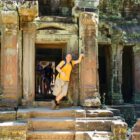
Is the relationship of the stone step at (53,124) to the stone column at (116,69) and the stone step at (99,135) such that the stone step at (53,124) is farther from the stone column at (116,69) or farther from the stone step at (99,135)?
the stone column at (116,69)

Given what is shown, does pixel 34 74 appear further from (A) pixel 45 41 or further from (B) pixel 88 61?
(B) pixel 88 61

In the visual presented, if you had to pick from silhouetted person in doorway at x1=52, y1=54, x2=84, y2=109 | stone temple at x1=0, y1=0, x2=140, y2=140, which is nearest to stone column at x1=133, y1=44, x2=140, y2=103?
stone temple at x1=0, y1=0, x2=140, y2=140

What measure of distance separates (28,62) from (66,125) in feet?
7.83

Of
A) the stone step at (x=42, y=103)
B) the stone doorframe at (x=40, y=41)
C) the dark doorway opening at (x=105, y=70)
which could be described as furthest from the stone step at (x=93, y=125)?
the dark doorway opening at (x=105, y=70)

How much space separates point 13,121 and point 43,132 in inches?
31.5

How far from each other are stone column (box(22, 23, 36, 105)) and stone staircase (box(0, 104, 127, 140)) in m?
0.70

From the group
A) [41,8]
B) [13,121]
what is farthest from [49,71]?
[13,121]

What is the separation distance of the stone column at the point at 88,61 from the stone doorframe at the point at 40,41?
13.6 inches

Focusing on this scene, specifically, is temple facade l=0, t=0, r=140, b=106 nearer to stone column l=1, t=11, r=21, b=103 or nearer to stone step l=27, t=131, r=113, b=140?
stone column l=1, t=11, r=21, b=103

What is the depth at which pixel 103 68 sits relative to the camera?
17.5 m

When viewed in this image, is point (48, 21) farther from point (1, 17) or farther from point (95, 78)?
point (95, 78)

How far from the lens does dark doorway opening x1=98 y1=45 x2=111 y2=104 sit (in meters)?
16.6

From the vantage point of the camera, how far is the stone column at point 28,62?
11.3m

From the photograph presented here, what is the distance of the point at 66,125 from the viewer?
10.1 metres
